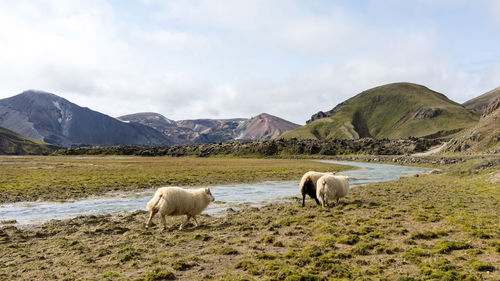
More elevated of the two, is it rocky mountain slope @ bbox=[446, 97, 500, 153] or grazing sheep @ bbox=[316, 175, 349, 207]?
rocky mountain slope @ bbox=[446, 97, 500, 153]

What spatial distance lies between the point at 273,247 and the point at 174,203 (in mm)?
6761

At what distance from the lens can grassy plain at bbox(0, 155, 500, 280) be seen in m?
10.3

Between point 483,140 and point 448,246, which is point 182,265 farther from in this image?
point 483,140

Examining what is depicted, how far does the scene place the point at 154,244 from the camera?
14.2 meters

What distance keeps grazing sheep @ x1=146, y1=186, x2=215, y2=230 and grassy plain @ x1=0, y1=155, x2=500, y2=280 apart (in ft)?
3.15

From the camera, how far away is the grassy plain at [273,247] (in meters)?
10.3

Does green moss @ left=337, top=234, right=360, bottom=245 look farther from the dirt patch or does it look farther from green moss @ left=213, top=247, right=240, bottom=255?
green moss @ left=213, top=247, right=240, bottom=255

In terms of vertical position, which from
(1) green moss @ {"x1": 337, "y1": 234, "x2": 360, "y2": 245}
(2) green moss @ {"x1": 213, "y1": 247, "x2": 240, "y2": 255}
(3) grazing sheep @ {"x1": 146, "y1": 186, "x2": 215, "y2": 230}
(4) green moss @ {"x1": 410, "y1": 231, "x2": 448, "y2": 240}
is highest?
(3) grazing sheep @ {"x1": 146, "y1": 186, "x2": 215, "y2": 230}

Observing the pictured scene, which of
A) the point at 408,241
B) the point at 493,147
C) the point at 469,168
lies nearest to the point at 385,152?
the point at 493,147

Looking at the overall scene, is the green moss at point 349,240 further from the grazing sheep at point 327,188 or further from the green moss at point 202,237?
the grazing sheep at point 327,188

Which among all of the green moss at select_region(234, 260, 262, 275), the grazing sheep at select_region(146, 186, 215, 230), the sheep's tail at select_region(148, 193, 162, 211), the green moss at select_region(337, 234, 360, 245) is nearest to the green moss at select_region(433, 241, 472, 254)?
the green moss at select_region(337, 234, 360, 245)

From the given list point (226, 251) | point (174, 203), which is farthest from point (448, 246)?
point (174, 203)

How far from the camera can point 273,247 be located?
13.5 metres

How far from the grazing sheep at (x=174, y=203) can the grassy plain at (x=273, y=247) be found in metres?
0.96
